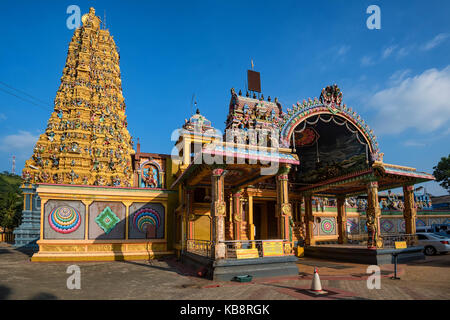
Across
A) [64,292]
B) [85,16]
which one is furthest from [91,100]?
[64,292]

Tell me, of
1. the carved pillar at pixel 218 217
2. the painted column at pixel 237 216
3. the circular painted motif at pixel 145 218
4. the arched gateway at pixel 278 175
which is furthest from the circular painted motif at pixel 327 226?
the carved pillar at pixel 218 217

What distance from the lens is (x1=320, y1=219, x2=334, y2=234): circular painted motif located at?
73.5 ft

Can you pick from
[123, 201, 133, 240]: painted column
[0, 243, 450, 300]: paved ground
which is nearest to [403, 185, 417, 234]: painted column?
[0, 243, 450, 300]: paved ground

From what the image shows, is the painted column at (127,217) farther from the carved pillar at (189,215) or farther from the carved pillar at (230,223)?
the carved pillar at (230,223)

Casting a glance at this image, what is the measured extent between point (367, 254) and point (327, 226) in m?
7.25

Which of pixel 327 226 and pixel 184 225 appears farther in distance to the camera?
pixel 327 226

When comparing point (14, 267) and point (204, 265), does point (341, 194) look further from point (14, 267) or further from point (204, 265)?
point (14, 267)

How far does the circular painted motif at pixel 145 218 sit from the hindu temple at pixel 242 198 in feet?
0.19

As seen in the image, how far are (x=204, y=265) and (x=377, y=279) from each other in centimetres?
626

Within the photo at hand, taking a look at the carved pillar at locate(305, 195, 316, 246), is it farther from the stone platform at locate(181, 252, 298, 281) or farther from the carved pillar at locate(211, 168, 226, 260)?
the carved pillar at locate(211, 168, 226, 260)

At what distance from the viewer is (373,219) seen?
622 inches

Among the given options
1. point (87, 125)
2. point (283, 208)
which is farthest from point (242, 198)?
point (87, 125)

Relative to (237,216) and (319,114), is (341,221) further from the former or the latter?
(319,114)

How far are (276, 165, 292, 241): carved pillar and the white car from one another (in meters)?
11.8
